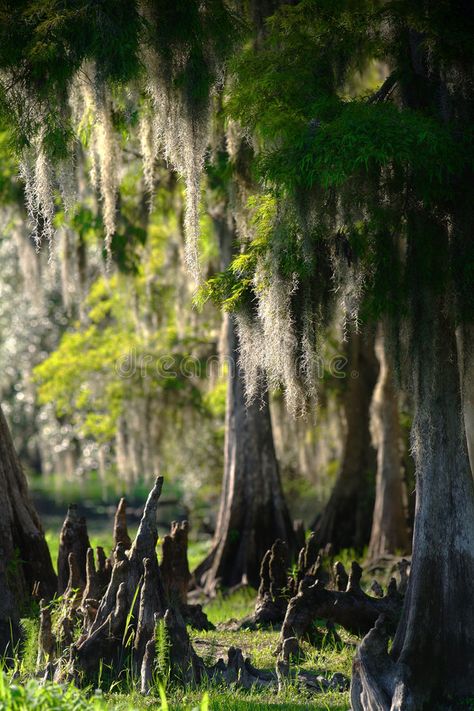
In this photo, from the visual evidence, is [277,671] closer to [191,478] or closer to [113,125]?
[113,125]

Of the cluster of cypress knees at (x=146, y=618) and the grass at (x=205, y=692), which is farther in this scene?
the cluster of cypress knees at (x=146, y=618)

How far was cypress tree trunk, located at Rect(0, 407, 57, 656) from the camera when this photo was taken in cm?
753

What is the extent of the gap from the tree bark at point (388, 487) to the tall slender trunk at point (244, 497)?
1.24m

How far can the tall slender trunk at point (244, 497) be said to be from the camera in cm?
1118

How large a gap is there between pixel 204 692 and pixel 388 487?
6.23m

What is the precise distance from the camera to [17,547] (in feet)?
25.9

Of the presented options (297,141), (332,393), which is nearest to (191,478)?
(332,393)

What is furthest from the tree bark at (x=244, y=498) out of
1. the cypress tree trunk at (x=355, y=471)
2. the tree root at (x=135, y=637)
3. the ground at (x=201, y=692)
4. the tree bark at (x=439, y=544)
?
the tree bark at (x=439, y=544)

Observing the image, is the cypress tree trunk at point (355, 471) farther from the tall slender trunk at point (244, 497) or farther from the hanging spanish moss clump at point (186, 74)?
the hanging spanish moss clump at point (186, 74)

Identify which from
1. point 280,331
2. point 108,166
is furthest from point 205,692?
point 108,166

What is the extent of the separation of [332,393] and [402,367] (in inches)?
294

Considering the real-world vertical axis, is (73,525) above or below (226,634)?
above

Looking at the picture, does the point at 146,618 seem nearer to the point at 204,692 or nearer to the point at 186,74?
the point at 204,692

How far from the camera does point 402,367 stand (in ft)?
21.4
